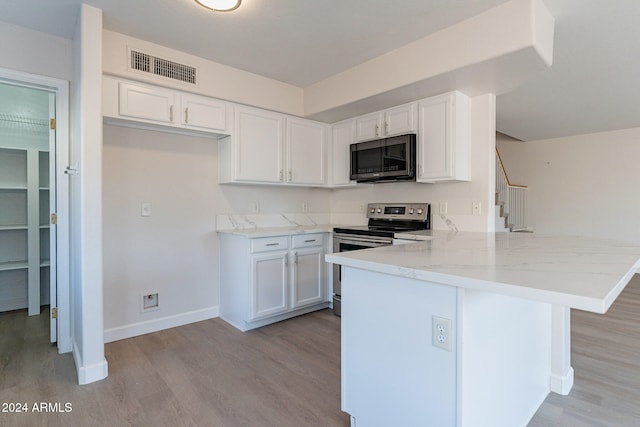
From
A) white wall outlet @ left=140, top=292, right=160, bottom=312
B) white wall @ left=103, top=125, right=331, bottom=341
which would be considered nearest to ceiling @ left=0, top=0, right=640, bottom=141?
white wall @ left=103, top=125, right=331, bottom=341

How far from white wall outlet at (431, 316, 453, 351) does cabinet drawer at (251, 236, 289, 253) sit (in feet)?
6.74

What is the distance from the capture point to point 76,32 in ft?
7.70

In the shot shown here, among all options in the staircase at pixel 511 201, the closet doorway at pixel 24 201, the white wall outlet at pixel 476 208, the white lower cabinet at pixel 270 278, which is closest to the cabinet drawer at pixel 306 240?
the white lower cabinet at pixel 270 278

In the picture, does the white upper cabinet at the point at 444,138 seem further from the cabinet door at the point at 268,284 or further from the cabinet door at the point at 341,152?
the cabinet door at the point at 268,284

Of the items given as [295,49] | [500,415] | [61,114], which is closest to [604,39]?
[295,49]

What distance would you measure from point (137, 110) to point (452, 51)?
2.49m

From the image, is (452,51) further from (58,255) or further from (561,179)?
(561,179)

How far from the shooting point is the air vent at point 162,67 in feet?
8.60

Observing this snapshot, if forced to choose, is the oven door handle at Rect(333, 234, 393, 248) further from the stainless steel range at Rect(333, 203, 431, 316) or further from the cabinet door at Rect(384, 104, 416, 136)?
the cabinet door at Rect(384, 104, 416, 136)

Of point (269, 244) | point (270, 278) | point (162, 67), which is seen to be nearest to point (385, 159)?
point (269, 244)

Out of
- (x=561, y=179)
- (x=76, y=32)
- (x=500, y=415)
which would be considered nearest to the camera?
(x=500, y=415)

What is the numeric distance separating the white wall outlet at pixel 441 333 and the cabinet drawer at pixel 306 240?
7.19 feet

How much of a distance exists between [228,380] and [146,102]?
224 centimetres

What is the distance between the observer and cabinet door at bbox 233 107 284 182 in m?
3.25
